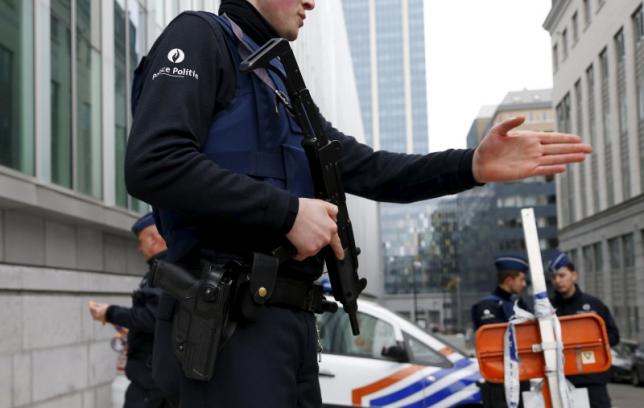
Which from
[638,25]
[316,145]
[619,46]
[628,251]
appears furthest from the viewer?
[619,46]

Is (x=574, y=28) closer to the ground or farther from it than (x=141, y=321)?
farther from it

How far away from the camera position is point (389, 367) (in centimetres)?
788

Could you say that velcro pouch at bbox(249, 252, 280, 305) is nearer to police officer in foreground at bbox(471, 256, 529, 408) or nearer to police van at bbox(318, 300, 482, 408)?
police officer in foreground at bbox(471, 256, 529, 408)

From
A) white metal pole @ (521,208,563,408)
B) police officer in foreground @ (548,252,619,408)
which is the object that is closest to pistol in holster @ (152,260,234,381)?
white metal pole @ (521,208,563,408)

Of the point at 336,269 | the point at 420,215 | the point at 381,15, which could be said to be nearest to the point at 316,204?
the point at 336,269

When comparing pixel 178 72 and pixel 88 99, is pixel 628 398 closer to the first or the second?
pixel 88 99

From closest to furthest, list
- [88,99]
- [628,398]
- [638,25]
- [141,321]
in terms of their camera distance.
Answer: [141,321], [88,99], [628,398], [638,25]

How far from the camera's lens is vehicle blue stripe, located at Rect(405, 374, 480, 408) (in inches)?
307

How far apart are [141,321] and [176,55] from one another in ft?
10.0

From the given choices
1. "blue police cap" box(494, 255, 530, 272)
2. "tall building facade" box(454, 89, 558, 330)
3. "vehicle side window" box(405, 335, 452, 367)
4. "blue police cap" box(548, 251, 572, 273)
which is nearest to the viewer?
"blue police cap" box(548, 251, 572, 273)

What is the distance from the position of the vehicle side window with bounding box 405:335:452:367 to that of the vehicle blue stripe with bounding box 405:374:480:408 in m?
0.23

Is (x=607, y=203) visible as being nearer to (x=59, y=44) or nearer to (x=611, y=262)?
(x=611, y=262)

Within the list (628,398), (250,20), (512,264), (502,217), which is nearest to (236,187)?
(250,20)

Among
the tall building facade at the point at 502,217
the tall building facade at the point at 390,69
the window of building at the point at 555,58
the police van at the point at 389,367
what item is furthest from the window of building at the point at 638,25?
the tall building facade at the point at 390,69
